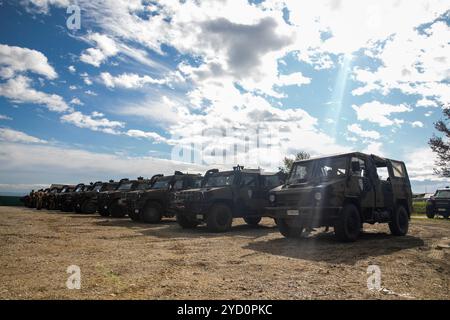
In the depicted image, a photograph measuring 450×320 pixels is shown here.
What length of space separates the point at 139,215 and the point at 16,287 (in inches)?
392

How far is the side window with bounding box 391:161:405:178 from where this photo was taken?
10797mm

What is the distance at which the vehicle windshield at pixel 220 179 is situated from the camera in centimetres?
1211

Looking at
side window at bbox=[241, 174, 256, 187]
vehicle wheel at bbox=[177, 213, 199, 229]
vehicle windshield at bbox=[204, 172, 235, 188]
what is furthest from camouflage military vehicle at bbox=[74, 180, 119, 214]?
side window at bbox=[241, 174, 256, 187]

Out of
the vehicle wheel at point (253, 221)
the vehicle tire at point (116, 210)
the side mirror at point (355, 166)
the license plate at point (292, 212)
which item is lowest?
the vehicle wheel at point (253, 221)

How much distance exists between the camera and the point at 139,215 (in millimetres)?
14422

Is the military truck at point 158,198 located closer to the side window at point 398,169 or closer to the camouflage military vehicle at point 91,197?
the camouflage military vehicle at point 91,197

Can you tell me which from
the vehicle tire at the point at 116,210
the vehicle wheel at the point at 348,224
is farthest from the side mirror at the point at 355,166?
the vehicle tire at the point at 116,210

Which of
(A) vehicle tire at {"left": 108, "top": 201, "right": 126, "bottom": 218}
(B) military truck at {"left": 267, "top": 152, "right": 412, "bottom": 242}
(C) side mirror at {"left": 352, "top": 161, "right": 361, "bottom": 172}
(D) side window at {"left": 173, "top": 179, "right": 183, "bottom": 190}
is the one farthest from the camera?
(A) vehicle tire at {"left": 108, "top": 201, "right": 126, "bottom": 218}

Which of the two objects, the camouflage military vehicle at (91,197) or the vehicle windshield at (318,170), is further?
the camouflage military vehicle at (91,197)

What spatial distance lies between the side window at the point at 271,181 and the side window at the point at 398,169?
3.88 m

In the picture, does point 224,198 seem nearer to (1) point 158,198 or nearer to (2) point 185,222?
(2) point 185,222

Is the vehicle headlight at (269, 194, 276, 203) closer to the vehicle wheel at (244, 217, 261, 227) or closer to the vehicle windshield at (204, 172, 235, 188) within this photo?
the vehicle windshield at (204, 172, 235, 188)

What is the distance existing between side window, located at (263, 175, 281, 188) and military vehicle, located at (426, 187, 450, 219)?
12.3m
